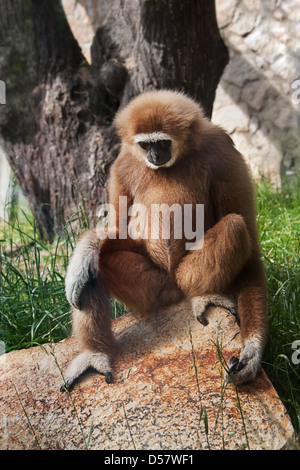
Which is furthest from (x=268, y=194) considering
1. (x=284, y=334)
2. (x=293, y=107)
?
(x=284, y=334)

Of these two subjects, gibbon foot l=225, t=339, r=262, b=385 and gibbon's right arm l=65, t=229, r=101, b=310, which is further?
gibbon's right arm l=65, t=229, r=101, b=310

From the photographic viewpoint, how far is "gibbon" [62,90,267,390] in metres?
3.20

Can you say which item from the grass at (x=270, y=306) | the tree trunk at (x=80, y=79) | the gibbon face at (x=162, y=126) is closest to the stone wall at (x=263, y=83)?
the grass at (x=270, y=306)

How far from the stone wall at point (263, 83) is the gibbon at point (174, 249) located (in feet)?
13.9


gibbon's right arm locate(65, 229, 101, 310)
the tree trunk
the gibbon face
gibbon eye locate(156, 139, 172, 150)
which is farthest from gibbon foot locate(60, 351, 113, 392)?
the tree trunk

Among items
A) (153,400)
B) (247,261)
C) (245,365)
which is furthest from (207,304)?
(153,400)

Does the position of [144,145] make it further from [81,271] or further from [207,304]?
[207,304]

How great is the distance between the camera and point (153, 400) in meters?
2.87

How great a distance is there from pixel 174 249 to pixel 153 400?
102cm

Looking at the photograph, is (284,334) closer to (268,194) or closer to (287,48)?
(268,194)

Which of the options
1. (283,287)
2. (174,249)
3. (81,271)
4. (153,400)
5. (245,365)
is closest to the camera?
(153,400)

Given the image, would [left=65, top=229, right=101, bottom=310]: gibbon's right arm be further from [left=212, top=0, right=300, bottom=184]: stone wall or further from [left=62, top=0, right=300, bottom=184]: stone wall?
[left=62, top=0, right=300, bottom=184]: stone wall

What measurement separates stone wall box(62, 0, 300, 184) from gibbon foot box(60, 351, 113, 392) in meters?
5.01

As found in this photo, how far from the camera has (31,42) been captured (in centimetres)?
614
